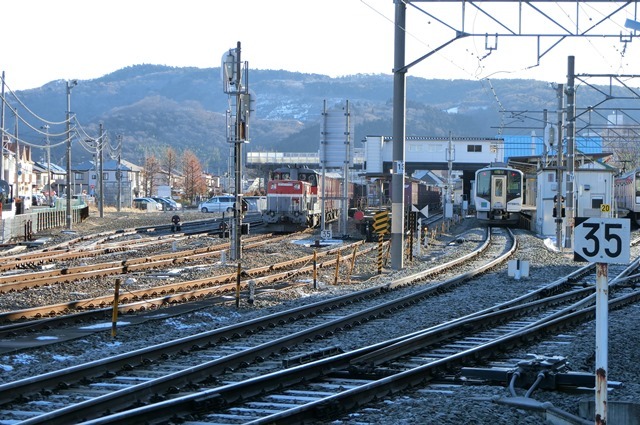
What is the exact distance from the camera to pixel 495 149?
250 ft

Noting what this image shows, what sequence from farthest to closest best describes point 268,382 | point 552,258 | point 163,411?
point 552,258 → point 268,382 → point 163,411

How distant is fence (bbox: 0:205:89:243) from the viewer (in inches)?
1309

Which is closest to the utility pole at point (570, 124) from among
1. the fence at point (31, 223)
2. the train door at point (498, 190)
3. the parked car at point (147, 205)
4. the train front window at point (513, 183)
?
the train door at point (498, 190)

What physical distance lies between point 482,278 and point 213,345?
36.7ft

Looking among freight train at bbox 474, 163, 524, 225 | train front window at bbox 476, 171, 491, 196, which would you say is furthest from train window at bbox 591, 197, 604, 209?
train front window at bbox 476, 171, 491, 196

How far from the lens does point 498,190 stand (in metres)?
47.2

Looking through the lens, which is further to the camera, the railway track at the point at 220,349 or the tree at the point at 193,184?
the tree at the point at 193,184

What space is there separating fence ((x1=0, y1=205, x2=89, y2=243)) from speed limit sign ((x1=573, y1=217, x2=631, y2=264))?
93.4 feet

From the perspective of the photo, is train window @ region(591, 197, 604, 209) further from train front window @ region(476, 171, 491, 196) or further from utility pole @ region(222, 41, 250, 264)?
utility pole @ region(222, 41, 250, 264)

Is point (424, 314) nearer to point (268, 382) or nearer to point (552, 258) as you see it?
point (268, 382)

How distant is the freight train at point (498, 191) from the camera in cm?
4716

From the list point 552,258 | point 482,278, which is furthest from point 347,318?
point 552,258

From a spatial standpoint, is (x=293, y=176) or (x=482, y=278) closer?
(x=482, y=278)

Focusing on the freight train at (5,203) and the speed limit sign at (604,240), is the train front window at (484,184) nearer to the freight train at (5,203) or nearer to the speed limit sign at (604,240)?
the freight train at (5,203)
